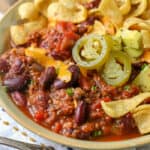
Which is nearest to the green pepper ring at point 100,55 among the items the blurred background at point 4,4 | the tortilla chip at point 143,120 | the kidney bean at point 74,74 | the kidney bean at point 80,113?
the kidney bean at point 74,74

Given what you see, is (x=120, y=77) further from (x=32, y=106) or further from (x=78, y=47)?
(x=32, y=106)

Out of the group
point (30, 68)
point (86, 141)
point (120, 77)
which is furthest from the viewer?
point (30, 68)

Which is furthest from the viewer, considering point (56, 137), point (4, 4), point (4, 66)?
point (4, 4)

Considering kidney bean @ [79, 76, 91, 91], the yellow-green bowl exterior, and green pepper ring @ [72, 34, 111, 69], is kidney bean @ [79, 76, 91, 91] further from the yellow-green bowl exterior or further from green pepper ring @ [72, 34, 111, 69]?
the yellow-green bowl exterior

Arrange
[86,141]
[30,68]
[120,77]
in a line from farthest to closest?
[30,68] → [120,77] → [86,141]

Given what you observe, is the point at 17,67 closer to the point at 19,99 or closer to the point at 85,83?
the point at 19,99

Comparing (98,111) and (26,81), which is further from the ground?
(26,81)

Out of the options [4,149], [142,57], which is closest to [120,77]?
[142,57]

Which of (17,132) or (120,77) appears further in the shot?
(17,132)

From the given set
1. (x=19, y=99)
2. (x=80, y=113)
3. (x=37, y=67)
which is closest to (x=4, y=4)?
(x=37, y=67)
